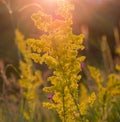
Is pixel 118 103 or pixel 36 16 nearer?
pixel 36 16

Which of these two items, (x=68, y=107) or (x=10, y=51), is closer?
(x=68, y=107)

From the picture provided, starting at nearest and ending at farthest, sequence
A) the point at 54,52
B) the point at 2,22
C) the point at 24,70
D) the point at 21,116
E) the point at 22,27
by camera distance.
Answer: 1. the point at 54,52
2. the point at 21,116
3. the point at 24,70
4. the point at 22,27
5. the point at 2,22

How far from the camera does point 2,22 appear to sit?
1266cm

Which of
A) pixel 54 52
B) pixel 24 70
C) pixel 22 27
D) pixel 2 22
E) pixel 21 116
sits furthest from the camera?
pixel 2 22

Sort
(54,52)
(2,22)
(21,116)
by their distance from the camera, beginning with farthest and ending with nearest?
(2,22) → (21,116) → (54,52)

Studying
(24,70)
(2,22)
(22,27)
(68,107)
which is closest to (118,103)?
(24,70)

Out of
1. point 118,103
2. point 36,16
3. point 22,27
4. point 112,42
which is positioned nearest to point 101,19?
point 112,42

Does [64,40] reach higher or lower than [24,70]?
higher

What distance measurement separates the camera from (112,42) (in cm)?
1196

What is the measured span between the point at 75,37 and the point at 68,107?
0.29 m

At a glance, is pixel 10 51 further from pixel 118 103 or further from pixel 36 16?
pixel 36 16

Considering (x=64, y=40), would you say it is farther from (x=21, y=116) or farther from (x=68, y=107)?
(x=21, y=116)

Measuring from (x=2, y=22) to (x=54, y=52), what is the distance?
435 inches

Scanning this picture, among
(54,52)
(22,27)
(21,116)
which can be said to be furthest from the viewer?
(22,27)
